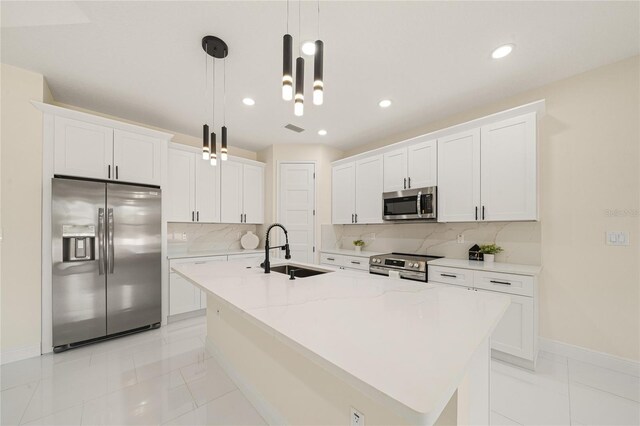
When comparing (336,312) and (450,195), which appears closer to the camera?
(336,312)

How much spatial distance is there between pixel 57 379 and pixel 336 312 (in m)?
2.64

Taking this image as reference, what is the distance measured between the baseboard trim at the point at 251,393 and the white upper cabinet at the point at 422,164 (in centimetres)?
285

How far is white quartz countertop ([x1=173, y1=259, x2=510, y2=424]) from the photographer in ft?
2.08

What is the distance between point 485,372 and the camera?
127 cm

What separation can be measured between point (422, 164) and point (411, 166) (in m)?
0.15

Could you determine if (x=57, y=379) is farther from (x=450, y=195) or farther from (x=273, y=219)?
(x=450, y=195)

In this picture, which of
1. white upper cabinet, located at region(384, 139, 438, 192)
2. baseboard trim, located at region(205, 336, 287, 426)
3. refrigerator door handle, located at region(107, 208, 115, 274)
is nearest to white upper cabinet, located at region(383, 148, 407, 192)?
white upper cabinet, located at region(384, 139, 438, 192)

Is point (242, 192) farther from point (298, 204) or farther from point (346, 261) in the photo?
point (346, 261)

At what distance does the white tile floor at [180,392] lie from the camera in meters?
1.69

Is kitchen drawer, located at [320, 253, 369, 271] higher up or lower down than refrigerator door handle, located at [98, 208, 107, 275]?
lower down

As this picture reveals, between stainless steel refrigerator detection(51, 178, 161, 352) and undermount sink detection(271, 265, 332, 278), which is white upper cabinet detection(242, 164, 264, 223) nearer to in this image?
stainless steel refrigerator detection(51, 178, 161, 352)

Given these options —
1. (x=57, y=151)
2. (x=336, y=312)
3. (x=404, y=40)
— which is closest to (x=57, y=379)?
(x=57, y=151)

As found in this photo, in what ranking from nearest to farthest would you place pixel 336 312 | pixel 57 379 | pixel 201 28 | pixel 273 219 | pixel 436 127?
pixel 336 312, pixel 201 28, pixel 57 379, pixel 436 127, pixel 273 219

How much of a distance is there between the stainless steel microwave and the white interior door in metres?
1.39
